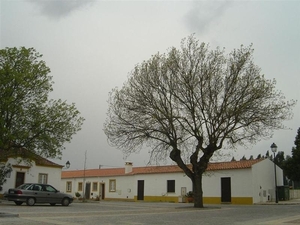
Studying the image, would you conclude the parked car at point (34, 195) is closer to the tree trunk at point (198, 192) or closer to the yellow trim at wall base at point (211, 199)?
the tree trunk at point (198, 192)

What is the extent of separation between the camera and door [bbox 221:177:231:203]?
35.6 metres

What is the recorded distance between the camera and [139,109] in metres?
24.6

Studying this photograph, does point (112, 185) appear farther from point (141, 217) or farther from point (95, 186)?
point (141, 217)

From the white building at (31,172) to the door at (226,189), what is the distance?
56.7ft

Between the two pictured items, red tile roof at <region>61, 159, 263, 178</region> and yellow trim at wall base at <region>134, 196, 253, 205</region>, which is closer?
yellow trim at wall base at <region>134, 196, 253, 205</region>

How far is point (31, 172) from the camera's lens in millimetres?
34781

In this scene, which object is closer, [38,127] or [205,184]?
[38,127]

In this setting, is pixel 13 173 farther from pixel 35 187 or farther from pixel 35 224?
pixel 35 224

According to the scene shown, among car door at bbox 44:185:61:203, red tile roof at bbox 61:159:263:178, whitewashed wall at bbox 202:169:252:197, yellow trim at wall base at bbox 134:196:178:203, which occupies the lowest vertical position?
yellow trim at wall base at bbox 134:196:178:203

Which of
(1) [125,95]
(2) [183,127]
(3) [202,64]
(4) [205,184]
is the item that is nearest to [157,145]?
(2) [183,127]

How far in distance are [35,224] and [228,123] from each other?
50.2 ft

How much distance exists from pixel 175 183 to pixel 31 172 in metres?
15.9

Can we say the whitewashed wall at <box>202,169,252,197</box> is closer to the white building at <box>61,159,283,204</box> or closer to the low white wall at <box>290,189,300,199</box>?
the white building at <box>61,159,283,204</box>

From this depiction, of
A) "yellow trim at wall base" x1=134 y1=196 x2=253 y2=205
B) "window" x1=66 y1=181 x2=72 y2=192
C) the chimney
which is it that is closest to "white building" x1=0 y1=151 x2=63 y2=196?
"yellow trim at wall base" x1=134 y1=196 x2=253 y2=205
